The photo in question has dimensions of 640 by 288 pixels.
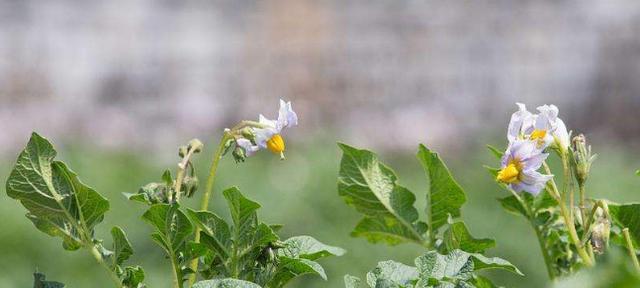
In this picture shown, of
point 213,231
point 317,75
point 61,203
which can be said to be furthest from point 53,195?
point 317,75

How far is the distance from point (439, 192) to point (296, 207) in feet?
11.9

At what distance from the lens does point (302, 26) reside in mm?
9000

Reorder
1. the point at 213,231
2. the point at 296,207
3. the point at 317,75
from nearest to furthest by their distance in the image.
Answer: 1. the point at 213,231
2. the point at 296,207
3. the point at 317,75

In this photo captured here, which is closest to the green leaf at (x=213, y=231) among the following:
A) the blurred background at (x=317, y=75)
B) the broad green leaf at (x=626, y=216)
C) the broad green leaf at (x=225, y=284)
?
the broad green leaf at (x=225, y=284)

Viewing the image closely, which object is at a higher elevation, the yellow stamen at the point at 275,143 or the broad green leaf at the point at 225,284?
the yellow stamen at the point at 275,143

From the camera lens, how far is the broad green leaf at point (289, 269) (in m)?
0.91

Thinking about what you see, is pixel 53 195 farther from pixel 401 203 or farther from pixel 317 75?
pixel 317 75

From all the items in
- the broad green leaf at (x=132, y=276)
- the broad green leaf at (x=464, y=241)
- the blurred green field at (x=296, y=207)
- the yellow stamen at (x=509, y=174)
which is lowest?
the blurred green field at (x=296, y=207)

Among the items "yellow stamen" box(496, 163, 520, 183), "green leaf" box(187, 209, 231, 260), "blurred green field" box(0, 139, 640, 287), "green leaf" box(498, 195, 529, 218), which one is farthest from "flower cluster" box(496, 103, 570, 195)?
"blurred green field" box(0, 139, 640, 287)

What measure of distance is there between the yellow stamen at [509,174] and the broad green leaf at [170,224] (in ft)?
0.83

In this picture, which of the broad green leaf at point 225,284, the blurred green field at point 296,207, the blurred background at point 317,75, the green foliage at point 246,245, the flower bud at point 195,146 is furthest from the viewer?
the blurred background at point 317,75

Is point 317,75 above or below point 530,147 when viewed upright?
below

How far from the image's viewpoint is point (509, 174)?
97 cm

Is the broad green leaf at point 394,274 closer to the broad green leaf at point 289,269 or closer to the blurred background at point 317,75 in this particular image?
the broad green leaf at point 289,269
